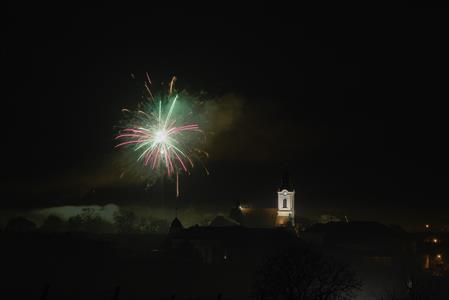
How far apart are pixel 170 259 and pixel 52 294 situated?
30942 mm

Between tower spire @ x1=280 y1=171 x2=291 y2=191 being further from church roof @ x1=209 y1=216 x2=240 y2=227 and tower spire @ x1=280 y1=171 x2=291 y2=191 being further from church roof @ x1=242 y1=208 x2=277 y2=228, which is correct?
church roof @ x1=209 y1=216 x2=240 y2=227

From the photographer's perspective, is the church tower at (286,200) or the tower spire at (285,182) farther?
the tower spire at (285,182)

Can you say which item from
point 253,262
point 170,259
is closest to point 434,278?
point 253,262

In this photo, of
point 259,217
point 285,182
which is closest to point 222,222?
point 259,217

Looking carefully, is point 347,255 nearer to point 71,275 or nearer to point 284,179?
point 284,179

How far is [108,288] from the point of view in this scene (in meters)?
63.2

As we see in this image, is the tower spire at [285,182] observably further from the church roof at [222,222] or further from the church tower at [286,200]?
the church roof at [222,222]

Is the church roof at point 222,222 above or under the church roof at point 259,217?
under

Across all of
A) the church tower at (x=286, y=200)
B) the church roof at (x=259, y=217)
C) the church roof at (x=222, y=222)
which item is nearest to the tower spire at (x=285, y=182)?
the church tower at (x=286, y=200)

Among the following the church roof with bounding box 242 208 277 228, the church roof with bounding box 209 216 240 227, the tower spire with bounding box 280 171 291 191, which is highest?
the tower spire with bounding box 280 171 291 191

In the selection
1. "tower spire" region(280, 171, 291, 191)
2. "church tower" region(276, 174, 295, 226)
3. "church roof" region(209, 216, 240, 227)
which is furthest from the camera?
"church roof" region(209, 216, 240, 227)

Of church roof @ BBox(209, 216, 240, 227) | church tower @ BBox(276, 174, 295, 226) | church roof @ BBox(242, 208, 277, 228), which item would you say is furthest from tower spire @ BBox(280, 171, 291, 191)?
church roof @ BBox(209, 216, 240, 227)

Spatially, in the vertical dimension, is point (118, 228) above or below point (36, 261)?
above

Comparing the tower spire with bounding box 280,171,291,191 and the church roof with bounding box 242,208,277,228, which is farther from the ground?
the tower spire with bounding box 280,171,291,191
